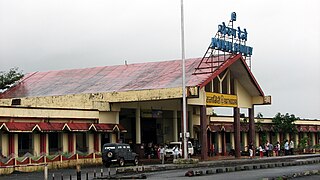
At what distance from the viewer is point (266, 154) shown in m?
59.9

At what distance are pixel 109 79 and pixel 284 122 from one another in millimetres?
25597

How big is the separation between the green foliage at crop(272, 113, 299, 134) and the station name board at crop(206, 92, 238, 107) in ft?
56.2

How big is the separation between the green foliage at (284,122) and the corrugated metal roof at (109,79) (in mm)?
21394

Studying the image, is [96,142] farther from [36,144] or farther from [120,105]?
[36,144]

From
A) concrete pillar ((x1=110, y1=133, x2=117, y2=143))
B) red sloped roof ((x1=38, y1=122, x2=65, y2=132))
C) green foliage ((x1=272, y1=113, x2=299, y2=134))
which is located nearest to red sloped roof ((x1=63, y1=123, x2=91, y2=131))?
red sloped roof ((x1=38, y1=122, x2=65, y2=132))

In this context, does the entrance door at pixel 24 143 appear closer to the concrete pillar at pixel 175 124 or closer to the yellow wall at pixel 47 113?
the yellow wall at pixel 47 113

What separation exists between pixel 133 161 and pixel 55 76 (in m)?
19.8

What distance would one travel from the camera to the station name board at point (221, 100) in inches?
1972

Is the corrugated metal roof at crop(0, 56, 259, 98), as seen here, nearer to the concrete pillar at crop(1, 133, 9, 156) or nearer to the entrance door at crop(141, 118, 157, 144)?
the entrance door at crop(141, 118, 157, 144)

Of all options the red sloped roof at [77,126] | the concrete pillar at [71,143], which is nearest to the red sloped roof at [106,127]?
the red sloped roof at [77,126]

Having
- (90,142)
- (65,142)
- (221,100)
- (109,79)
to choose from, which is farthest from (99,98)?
(221,100)

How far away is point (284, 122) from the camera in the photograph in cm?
7100

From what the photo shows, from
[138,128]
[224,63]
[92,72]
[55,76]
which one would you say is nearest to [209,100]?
[224,63]

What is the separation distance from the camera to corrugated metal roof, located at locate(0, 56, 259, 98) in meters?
48.2
